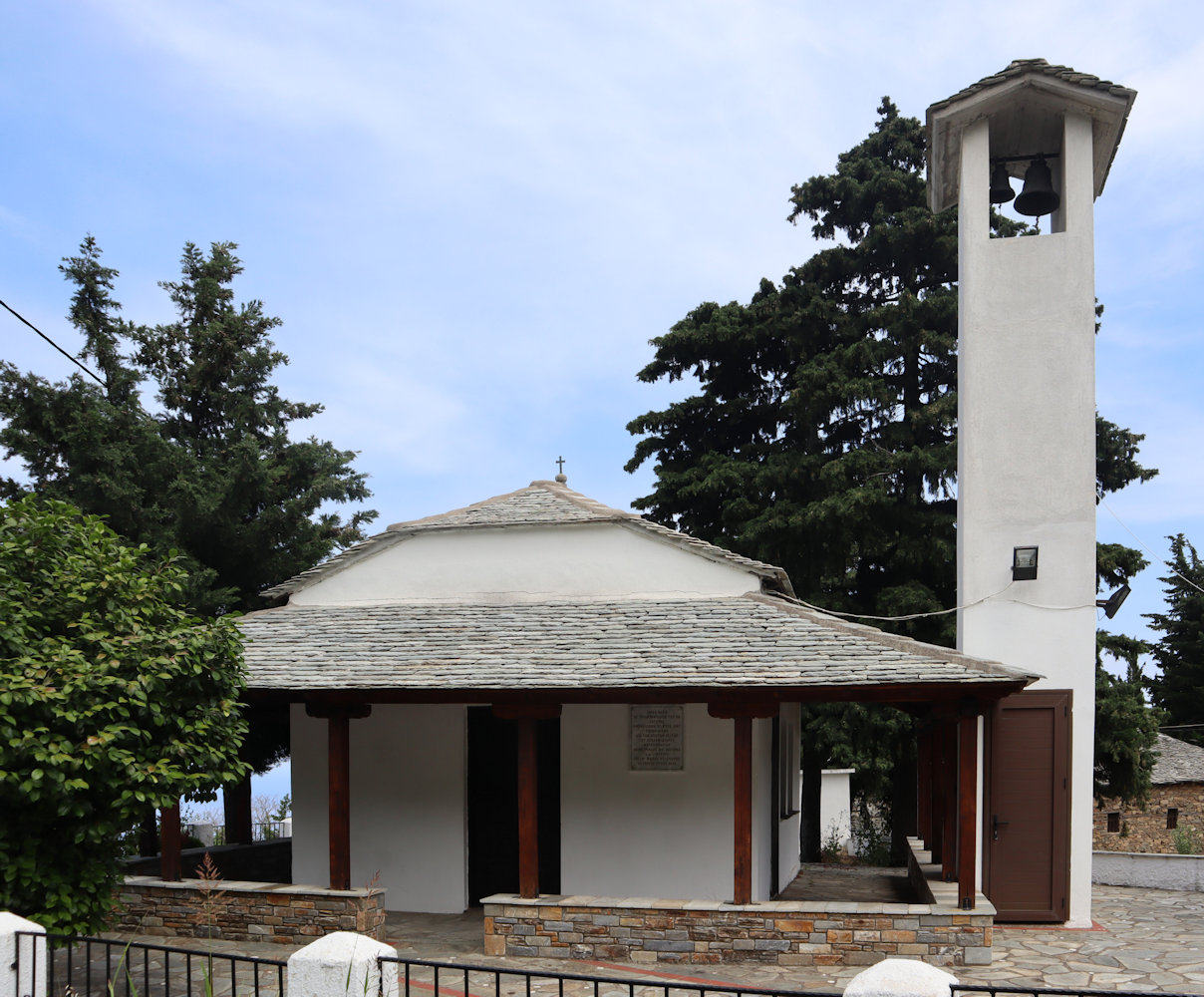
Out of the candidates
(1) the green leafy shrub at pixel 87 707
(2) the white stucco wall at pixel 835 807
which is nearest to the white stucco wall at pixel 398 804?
(1) the green leafy shrub at pixel 87 707

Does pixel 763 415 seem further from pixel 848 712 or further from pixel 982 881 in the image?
pixel 982 881

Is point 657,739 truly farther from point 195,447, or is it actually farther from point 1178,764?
point 1178,764

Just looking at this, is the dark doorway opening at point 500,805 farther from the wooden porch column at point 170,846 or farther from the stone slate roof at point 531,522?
the wooden porch column at point 170,846

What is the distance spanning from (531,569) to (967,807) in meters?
5.31

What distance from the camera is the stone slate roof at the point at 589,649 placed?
31.3 ft

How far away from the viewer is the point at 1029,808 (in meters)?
11.4

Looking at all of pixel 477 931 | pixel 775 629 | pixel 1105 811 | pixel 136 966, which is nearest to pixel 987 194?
pixel 775 629

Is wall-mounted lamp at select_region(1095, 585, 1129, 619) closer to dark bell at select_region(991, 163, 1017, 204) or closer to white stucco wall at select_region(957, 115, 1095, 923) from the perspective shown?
white stucco wall at select_region(957, 115, 1095, 923)

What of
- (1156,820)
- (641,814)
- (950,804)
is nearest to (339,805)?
(641,814)

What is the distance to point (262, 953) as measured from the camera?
9.86 metres

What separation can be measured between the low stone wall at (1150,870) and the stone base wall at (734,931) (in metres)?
7.25

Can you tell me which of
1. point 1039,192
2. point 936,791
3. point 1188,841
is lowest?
point 1188,841

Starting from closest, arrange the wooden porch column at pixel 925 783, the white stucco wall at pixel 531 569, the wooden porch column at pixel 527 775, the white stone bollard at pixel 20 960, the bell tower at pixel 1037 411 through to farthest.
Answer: the white stone bollard at pixel 20 960 < the wooden porch column at pixel 527 775 < the bell tower at pixel 1037 411 < the white stucco wall at pixel 531 569 < the wooden porch column at pixel 925 783

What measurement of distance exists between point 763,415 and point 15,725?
16416 mm
